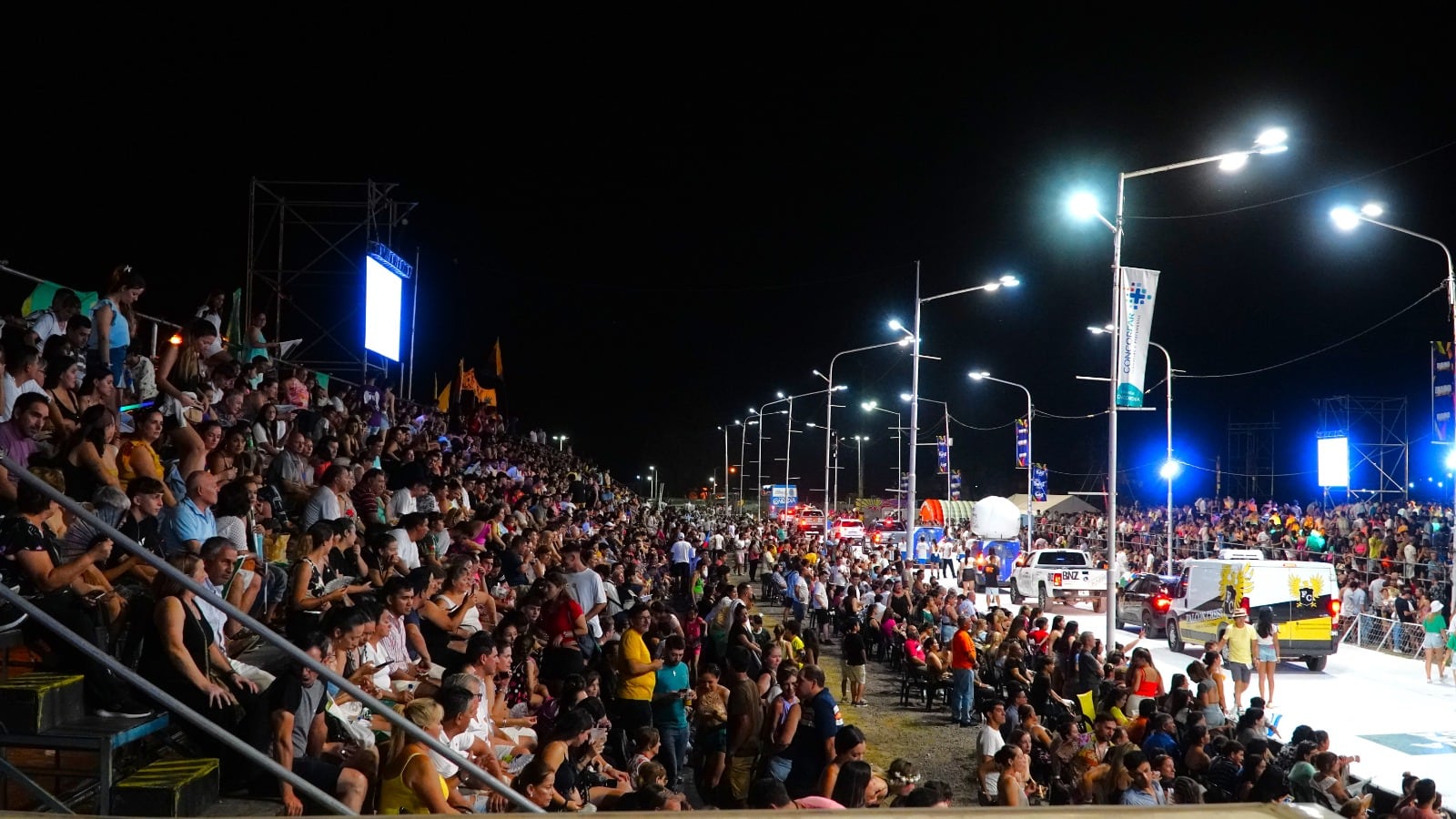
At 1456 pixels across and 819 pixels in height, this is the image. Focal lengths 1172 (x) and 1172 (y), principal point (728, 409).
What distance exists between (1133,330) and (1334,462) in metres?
26.6

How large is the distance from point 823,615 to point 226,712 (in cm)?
1945

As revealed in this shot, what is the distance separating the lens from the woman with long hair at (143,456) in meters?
8.86

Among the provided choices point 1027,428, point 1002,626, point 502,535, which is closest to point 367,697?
point 502,535

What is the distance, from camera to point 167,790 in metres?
5.68

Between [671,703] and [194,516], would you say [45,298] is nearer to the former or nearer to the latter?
[194,516]

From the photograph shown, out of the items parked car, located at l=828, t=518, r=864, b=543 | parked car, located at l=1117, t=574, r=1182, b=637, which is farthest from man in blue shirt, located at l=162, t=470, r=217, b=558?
parked car, located at l=828, t=518, r=864, b=543

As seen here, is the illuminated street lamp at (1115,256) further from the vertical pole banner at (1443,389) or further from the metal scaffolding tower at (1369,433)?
the metal scaffolding tower at (1369,433)

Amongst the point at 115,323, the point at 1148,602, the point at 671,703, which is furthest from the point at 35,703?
the point at 1148,602

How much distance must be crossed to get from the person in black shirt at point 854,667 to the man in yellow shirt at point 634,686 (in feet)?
21.3

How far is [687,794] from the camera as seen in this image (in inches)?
451

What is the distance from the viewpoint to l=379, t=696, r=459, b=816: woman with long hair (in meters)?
5.64

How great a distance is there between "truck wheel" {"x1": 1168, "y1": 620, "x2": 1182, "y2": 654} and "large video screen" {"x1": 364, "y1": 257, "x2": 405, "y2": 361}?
678 inches

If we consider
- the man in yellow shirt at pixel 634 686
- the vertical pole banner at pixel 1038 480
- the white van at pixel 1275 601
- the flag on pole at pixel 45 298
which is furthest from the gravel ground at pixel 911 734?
the vertical pole banner at pixel 1038 480

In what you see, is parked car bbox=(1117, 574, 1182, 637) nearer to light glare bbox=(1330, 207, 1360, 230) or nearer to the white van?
the white van
